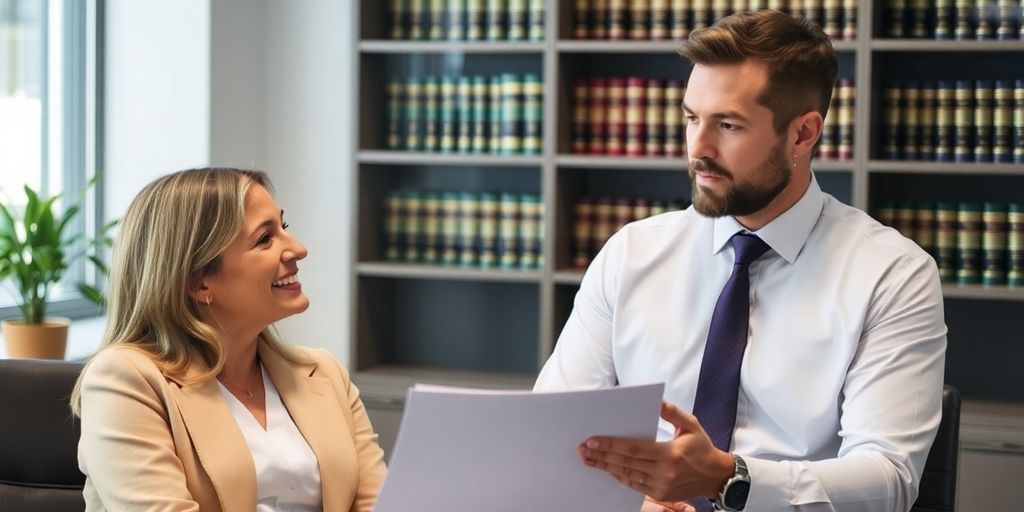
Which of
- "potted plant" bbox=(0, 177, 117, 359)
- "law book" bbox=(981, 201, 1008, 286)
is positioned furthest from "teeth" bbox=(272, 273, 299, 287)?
"law book" bbox=(981, 201, 1008, 286)

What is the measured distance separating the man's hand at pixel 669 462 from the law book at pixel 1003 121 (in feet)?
6.75

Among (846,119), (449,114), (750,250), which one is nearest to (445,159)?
(449,114)

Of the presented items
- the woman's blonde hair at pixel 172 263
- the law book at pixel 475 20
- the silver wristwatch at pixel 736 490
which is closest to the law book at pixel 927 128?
the law book at pixel 475 20

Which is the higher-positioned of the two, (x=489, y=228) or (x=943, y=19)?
(x=943, y=19)

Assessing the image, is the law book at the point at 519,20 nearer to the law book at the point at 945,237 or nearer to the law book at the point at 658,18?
the law book at the point at 658,18

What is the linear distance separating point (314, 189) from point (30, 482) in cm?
236

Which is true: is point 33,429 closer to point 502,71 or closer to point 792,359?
point 792,359

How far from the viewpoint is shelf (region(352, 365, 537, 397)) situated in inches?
151

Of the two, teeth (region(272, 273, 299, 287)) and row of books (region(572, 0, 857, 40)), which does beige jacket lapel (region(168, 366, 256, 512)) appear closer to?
teeth (region(272, 273, 299, 287))

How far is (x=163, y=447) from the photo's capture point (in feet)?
5.89

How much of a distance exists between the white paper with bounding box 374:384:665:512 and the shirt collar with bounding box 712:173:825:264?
59 centimetres

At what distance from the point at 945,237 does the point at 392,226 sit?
1684 millimetres

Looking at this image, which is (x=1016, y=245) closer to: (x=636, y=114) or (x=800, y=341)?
(x=636, y=114)

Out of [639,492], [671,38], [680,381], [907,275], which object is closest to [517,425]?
[639,492]
